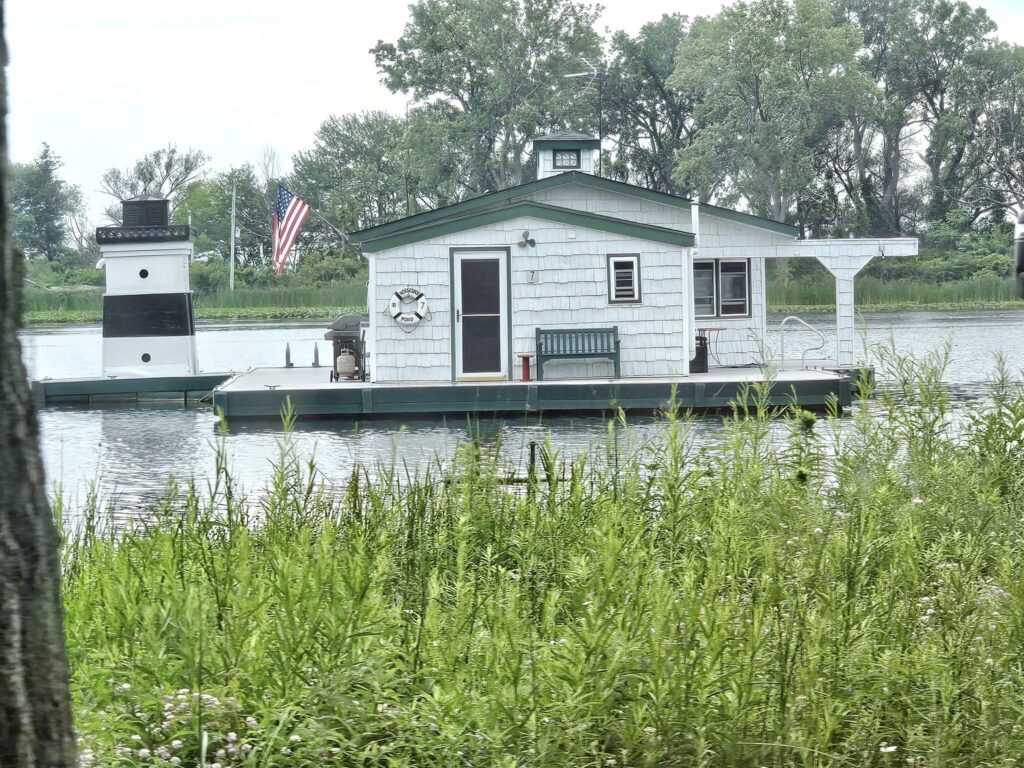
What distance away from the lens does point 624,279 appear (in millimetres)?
21703

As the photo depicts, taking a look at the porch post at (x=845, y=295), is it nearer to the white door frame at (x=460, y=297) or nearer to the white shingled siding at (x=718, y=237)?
the white shingled siding at (x=718, y=237)

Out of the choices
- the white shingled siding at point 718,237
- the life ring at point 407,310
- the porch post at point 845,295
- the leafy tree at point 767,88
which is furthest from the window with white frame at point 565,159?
the leafy tree at point 767,88

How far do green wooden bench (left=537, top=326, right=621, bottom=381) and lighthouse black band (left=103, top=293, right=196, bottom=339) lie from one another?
583 centimetres

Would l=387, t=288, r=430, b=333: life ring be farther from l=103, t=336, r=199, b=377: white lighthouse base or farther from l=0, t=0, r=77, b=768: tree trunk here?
l=0, t=0, r=77, b=768: tree trunk

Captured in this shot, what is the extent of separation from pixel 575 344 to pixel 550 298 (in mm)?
809

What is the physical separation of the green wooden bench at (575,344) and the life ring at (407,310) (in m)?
1.80

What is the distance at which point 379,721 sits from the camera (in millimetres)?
3904

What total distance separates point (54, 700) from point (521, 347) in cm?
1890

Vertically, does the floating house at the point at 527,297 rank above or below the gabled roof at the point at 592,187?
below

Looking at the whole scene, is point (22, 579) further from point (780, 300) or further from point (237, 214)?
point (237, 214)

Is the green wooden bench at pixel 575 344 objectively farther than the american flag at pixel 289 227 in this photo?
No

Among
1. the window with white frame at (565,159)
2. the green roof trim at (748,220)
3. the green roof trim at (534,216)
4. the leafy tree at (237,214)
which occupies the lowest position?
the green roof trim at (534,216)

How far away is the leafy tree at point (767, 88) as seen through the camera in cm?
5753

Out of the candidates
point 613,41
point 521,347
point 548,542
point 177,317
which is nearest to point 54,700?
point 548,542
